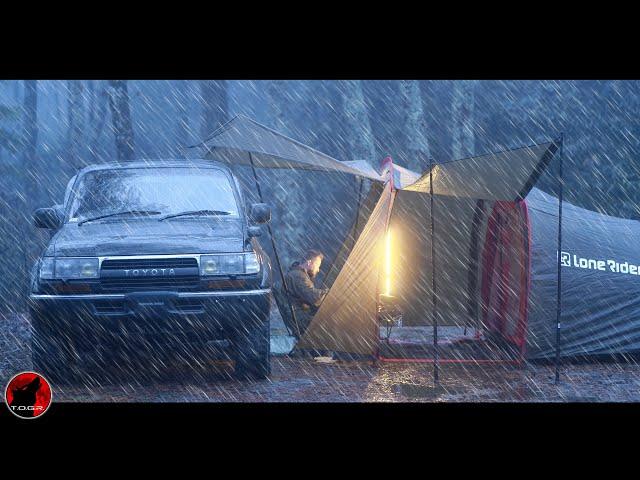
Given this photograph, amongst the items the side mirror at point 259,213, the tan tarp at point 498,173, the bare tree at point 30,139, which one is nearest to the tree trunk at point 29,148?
the bare tree at point 30,139

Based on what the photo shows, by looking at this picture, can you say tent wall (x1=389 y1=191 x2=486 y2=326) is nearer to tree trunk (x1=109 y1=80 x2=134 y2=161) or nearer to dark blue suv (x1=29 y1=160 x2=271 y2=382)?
dark blue suv (x1=29 y1=160 x2=271 y2=382)

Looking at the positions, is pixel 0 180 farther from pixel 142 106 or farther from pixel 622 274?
pixel 622 274

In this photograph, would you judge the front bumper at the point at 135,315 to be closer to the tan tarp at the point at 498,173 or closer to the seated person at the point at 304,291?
the seated person at the point at 304,291

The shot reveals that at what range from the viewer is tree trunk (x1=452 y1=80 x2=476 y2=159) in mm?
17797

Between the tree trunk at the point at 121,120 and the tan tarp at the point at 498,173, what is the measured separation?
8.41 m

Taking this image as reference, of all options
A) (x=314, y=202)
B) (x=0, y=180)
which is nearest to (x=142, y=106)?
(x=0, y=180)

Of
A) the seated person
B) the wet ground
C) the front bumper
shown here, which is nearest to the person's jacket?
the seated person

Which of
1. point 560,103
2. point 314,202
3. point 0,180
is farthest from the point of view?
point 0,180

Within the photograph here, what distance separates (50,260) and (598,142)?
12.4 m

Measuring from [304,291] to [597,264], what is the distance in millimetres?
3354

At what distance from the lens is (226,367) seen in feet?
28.4

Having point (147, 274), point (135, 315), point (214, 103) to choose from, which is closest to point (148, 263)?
point (147, 274)

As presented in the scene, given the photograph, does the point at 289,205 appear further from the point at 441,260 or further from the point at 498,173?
the point at 498,173

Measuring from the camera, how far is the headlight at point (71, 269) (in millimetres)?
7383
